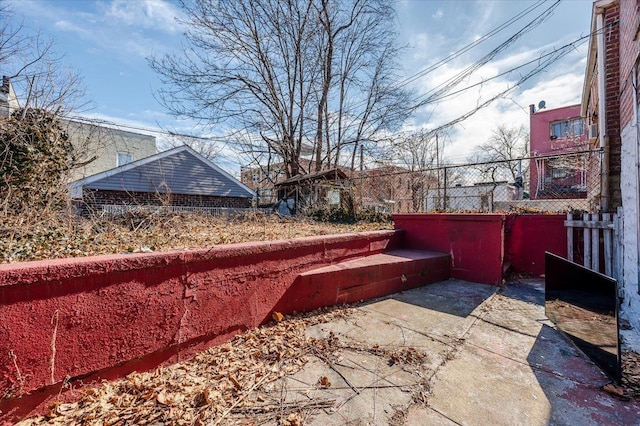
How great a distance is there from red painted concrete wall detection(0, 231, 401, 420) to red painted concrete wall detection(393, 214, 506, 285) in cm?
332

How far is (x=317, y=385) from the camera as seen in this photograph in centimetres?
200

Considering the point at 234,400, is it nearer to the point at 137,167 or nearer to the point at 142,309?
the point at 142,309

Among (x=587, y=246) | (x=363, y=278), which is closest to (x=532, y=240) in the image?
(x=587, y=246)

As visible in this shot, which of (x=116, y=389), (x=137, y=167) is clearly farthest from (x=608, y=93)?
(x=137, y=167)

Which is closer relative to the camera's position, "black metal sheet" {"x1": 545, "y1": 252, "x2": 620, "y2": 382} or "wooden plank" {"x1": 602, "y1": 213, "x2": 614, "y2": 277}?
"black metal sheet" {"x1": 545, "y1": 252, "x2": 620, "y2": 382}

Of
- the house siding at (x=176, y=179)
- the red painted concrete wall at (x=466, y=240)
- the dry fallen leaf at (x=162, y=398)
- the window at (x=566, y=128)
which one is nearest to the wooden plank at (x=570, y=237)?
the red painted concrete wall at (x=466, y=240)

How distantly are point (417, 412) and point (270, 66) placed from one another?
1381 centimetres

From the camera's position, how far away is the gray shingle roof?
505 inches

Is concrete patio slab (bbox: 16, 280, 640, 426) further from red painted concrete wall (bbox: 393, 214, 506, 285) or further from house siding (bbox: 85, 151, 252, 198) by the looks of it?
house siding (bbox: 85, 151, 252, 198)

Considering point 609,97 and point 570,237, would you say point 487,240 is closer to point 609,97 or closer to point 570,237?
point 570,237

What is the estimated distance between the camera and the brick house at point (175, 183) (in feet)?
41.2

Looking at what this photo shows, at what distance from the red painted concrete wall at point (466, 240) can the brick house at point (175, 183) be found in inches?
418

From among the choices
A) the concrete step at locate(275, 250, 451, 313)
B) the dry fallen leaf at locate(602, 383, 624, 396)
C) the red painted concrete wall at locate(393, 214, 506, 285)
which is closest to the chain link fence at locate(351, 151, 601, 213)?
the red painted concrete wall at locate(393, 214, 506, 285)

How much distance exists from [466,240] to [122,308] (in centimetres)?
489
